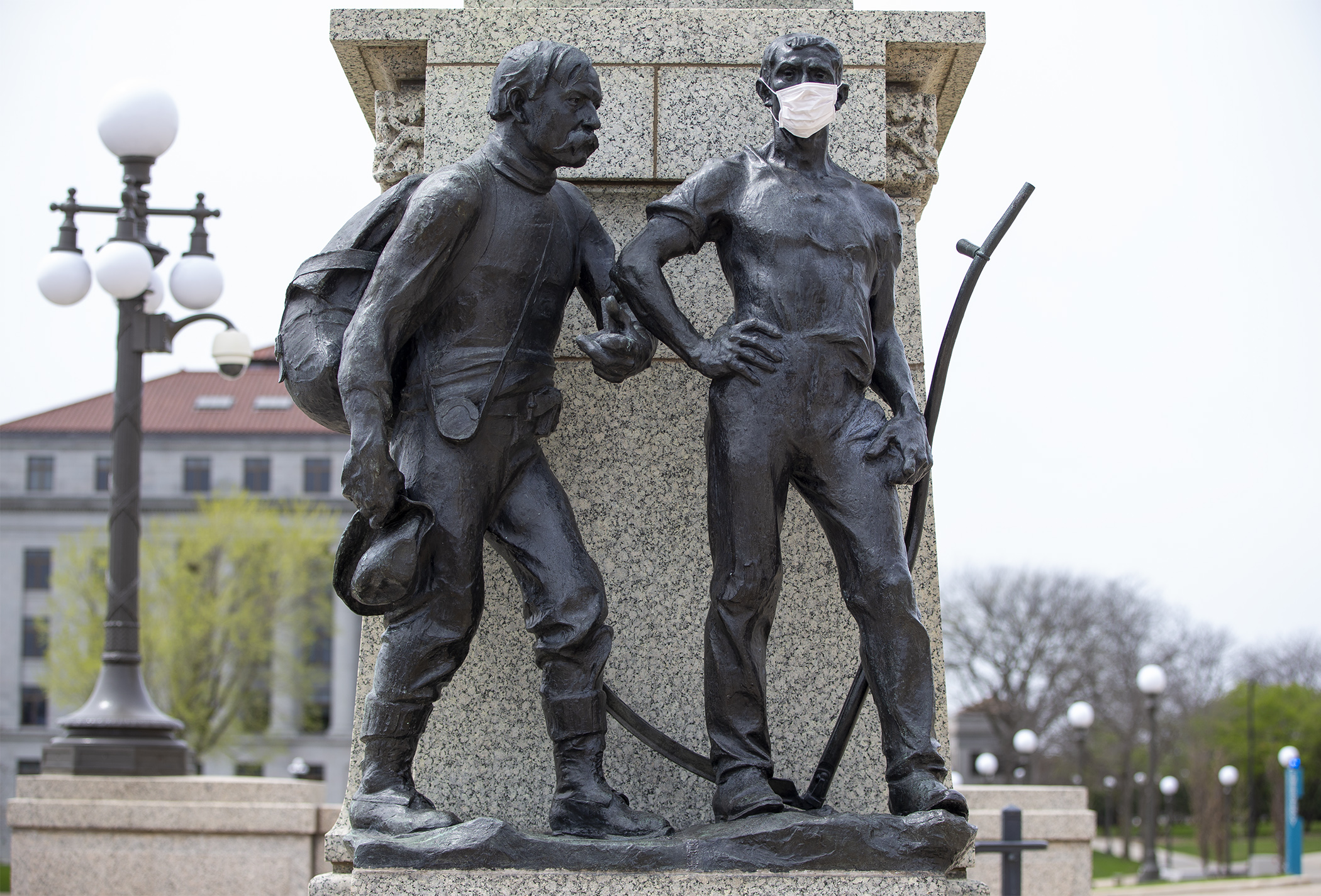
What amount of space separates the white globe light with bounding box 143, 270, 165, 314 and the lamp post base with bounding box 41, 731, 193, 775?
11.9 ft

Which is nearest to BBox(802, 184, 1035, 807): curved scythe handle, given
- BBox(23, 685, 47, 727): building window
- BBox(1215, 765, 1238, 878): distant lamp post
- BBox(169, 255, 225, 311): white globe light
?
BBox(169, 255, 225, 311): white globe light

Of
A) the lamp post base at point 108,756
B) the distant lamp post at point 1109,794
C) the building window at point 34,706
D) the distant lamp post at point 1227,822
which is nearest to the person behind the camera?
the lamp post base at point 108,756

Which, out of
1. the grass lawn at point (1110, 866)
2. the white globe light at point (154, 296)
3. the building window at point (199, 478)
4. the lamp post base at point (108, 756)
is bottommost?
the grass lawn at point (1110, 866)

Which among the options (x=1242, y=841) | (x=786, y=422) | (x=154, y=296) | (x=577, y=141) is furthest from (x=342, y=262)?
(x=1242, y=841)

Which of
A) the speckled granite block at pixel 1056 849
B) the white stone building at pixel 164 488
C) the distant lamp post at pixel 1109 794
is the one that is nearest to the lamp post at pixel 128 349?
the speckled granite block at pixel 1056 849

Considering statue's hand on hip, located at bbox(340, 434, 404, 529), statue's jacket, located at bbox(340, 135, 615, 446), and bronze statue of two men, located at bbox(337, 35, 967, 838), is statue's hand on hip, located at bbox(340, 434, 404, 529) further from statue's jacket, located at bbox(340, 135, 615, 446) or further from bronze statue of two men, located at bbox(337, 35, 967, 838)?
statue's jacket, located at bbox(340, 135, 615, 446)

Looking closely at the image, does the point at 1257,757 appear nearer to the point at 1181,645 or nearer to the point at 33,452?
the point at 1181,645

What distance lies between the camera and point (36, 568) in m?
54.8

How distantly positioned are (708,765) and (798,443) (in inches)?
46.7

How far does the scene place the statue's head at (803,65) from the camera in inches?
173

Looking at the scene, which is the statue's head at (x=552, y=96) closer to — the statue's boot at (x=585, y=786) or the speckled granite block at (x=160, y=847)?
the statue's boot at (x=585, y=786)

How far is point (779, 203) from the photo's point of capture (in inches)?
177

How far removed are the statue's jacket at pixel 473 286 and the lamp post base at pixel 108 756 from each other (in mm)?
6990

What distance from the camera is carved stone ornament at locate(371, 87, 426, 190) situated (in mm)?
5621
